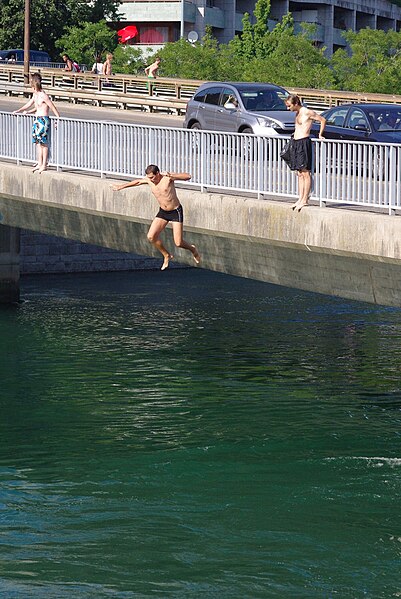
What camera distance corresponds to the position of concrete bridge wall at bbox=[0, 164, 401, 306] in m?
17.6

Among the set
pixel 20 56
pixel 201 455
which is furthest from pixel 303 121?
pixel 20 56

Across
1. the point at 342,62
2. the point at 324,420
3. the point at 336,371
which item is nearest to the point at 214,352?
the point at 336,371

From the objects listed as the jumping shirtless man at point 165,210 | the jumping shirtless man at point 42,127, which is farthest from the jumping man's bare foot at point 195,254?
the jumping shirtless man at point 42,127

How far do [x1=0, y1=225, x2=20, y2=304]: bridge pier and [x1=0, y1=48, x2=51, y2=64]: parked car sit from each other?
30121 mm

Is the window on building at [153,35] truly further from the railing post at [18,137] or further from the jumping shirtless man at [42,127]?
the jumping shirtless man at [42,127]

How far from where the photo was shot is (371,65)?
5628 cm

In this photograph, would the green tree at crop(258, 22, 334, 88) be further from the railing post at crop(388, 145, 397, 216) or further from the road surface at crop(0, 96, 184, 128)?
the railing post at crop(388, 145, 397, 216)

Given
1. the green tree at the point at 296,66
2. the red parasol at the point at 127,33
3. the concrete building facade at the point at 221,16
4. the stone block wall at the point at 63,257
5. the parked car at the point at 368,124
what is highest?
the concrete building facade at the point at 221,16

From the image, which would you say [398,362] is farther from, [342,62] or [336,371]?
[342,62]

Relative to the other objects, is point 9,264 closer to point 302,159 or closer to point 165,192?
point 165,192

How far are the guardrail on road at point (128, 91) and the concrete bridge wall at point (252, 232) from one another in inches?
857

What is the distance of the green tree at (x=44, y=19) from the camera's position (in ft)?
235

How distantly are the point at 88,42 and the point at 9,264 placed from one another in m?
35.5

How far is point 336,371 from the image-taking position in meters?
25.8
